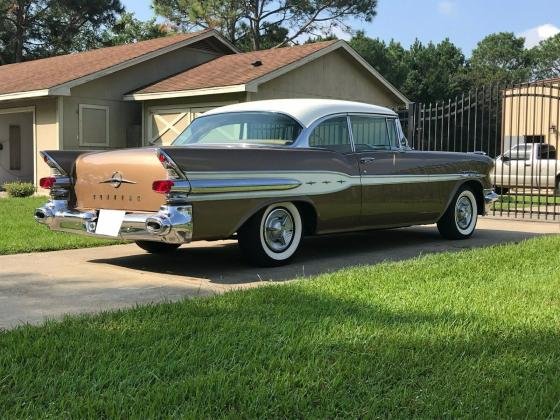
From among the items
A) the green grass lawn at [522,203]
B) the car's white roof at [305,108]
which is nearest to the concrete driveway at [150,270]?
the car's white roof at [305,108]

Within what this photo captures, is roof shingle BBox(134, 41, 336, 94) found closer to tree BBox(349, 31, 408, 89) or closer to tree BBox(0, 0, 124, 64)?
tree BBox(0, 0, 124, 64)

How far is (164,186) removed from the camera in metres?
5.59

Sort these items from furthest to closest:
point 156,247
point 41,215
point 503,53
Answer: point 503,53 → point 156,247 → point 41,215

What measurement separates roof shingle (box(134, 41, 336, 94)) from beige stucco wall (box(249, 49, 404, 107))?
0.38 m

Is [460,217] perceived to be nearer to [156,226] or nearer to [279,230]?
[279,230]

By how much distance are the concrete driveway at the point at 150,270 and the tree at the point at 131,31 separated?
31.8 m

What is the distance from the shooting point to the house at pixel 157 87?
1628 cm

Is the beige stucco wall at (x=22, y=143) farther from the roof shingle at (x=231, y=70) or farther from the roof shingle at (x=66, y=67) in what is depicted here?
the roof shingle at (x=231, y=70)

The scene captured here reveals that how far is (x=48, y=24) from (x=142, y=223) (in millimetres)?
35137

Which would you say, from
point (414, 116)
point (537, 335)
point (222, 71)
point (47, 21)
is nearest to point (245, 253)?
point (537, 335)

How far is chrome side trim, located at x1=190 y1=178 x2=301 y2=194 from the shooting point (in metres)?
5.72

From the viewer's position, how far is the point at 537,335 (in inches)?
157

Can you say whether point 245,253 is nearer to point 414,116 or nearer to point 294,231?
point 294,231

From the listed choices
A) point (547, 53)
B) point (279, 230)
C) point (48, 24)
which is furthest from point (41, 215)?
point (547, 53)
